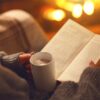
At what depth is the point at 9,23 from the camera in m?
1.20

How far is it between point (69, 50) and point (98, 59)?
0.12 m

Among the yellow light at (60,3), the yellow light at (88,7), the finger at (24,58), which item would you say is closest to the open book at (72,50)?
the finger at (24,58)

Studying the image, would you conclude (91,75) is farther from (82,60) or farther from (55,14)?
(55,14)

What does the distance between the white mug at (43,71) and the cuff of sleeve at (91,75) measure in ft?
0.33

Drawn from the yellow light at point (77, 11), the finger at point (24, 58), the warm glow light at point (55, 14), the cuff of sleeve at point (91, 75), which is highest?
the finger at point (24, 58)

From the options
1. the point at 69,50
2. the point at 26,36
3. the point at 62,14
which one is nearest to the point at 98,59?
the point at 69,50

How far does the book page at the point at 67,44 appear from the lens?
979 millimetres

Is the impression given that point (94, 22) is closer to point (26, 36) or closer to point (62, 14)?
point (62, 14)

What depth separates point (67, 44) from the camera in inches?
40.0

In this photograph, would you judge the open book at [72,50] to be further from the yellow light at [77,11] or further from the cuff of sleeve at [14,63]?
the yellow light at [77,11]

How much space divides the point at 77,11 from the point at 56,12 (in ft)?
0.53

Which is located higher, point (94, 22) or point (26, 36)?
point (26, 36)

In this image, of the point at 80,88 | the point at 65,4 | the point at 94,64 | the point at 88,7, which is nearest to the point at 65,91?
the point at 80,88

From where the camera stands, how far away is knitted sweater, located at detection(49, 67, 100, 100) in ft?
2.53
